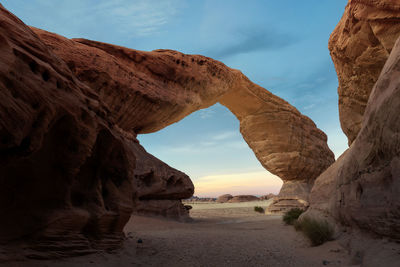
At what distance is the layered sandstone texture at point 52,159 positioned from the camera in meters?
3.01

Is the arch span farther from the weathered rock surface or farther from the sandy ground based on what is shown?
the sandy ground

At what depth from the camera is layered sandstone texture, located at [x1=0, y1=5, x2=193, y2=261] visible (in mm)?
3006

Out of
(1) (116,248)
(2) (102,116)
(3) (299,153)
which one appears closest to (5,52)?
(2) (102,116)

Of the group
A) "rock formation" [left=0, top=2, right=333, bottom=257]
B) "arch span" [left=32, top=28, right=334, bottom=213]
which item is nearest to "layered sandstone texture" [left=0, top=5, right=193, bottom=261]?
"rock formation" [left=0, top=2, right=333, bottom=257]

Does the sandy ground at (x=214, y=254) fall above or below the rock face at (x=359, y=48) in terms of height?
below

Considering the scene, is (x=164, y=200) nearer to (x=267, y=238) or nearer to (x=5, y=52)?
(x=267, y=238)

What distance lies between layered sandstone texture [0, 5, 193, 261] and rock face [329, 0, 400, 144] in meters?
6.45

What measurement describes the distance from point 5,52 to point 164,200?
10.8 metres

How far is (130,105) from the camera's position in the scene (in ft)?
43.1

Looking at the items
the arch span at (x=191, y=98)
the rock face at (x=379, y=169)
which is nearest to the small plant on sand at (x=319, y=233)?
the rock face at (x=379, y=169)

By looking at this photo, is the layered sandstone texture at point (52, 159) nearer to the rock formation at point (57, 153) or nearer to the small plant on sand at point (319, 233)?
the rock formation at point (57, 153)

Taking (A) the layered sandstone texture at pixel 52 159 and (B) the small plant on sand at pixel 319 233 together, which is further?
(B) the small plant on sand at pixel 319 233

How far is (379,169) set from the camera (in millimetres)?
3971

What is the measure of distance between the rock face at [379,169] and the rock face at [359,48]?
2.20 meters
